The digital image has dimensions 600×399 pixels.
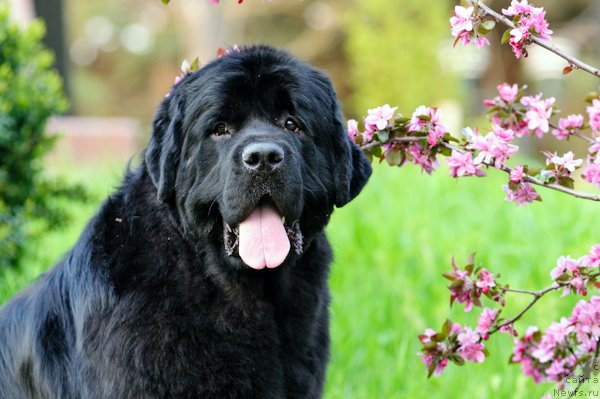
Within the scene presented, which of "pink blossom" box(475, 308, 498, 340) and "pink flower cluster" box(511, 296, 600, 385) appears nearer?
"pink flower cluster" box(511, 296, 600, 385)

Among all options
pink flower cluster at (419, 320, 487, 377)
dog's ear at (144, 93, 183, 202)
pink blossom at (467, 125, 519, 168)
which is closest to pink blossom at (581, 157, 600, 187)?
pink blossom at (467, 125, 519, 168)

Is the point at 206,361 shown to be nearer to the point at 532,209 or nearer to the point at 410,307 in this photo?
the point at 410,307

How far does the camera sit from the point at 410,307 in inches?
217

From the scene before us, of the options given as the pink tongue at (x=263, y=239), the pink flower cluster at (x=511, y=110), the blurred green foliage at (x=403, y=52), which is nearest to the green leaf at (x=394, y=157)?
the pink flower cluster at (x=511, y=110)

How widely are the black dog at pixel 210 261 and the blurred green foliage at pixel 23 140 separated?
7.46ft

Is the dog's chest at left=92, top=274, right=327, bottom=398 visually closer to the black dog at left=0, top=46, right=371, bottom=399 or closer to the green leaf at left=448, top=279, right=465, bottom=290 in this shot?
the black dog at left=0, top=46, right=371, bottom=399

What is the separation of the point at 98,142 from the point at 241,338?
12222 mm

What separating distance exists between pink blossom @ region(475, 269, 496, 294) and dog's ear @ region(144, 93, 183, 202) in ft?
4.20

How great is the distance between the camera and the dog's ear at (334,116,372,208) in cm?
322

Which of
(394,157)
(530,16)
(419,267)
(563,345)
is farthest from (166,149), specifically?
(419,267)

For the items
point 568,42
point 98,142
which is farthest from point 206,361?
point 568,42

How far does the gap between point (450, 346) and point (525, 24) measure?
1351 mm

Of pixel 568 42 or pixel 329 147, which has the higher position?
pixel 568 42

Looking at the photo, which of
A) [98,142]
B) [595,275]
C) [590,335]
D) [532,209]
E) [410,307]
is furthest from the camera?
[98,142]
